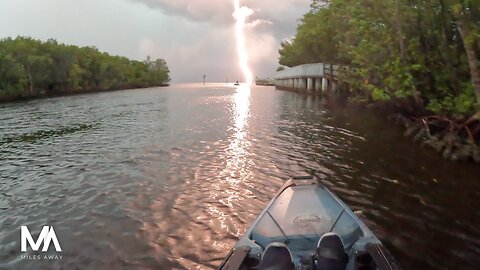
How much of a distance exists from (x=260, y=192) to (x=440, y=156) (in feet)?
40.9

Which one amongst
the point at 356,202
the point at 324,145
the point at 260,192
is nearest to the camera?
the point at 356,202

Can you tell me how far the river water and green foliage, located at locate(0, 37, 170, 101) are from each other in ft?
167

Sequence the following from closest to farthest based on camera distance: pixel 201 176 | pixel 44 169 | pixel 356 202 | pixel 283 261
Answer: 1. pixel 283 261
2. pixel 356 202
3. pixel 201 176
4. pixel 44 169

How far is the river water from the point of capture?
10.2 m

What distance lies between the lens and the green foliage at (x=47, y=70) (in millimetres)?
69381

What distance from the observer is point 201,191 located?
15.1 meters

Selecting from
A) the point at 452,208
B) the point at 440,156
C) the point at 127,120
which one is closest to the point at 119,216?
the point at 452,208

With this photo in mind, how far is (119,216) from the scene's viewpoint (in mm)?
12703

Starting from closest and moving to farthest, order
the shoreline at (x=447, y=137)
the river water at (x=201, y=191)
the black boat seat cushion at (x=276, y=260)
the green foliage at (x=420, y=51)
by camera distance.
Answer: the black boat seat cushion at (x=276, y=260)
the river water at (x=201, y=191)
the shoreline at (x=447, y=137)
the green foliage at (x=420, y=51)

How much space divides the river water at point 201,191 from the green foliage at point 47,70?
167 feet

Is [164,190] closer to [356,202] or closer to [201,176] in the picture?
[201,176]

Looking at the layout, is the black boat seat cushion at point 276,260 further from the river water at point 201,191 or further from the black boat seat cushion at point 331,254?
the river water at point 201,191

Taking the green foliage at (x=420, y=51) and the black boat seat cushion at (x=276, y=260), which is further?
the green foliage at (x=420, y=51)

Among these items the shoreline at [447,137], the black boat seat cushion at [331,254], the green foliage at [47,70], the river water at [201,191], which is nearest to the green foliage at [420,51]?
the shoreline at [447,137]
